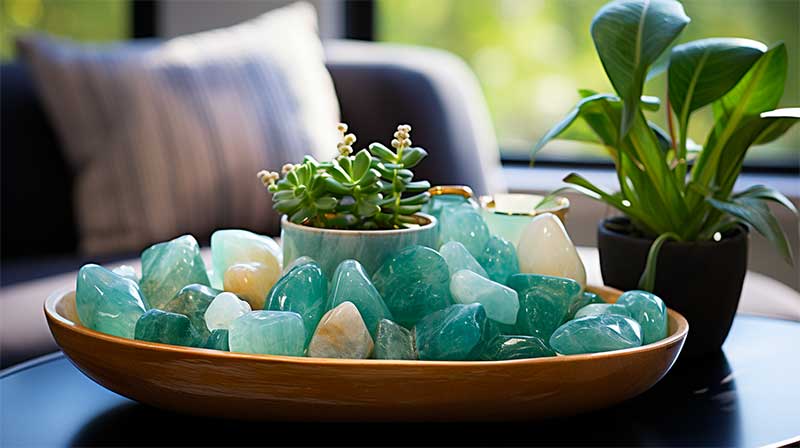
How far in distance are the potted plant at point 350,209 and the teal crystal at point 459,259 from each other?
0.02m

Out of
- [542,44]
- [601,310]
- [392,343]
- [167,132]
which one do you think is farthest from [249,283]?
[542,44]

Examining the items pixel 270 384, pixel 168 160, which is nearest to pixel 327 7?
pixel 168 160

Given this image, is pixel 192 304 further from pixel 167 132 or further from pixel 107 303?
pixel 167 132

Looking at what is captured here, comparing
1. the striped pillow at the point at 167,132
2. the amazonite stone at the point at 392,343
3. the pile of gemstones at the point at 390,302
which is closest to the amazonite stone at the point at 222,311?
the pile of gemstones at the point at 390,302

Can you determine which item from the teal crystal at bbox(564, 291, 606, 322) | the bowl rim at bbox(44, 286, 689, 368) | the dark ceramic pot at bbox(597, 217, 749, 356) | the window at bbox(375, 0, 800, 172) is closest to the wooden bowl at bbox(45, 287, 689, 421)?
the bowl rim at bbox(44, 286, 689, 368)

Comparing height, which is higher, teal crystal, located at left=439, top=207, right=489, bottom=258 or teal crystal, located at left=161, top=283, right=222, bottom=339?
teal crystal, located at left=439, top=207, right=489, bottom=258

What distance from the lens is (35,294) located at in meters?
1.50

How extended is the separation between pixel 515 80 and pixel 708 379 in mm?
1888

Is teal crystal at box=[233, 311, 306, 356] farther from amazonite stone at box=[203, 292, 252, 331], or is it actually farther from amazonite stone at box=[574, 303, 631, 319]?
amazonite stone at box=[574, 303, 631, 319]

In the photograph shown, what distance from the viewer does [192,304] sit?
0.75m

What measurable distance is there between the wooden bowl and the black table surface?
0.02 m

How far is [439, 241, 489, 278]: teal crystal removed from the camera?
79 centimetres

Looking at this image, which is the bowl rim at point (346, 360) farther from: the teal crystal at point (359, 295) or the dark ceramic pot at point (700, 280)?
the dark ceramic pot at point (700, 280)

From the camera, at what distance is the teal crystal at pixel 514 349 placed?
69 cm
